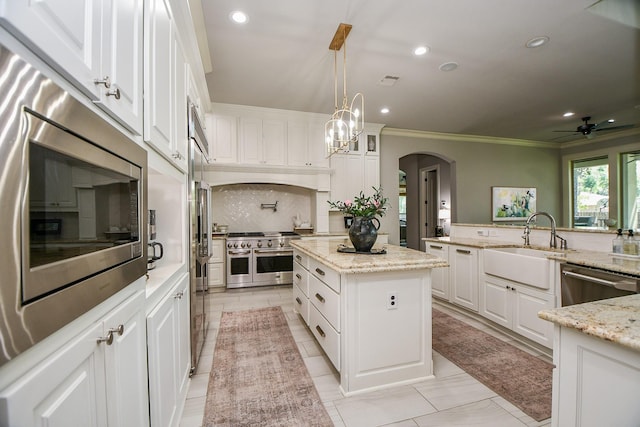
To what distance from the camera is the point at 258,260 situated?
14.4 feet

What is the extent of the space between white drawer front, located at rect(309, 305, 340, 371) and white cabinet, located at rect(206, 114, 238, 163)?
9.12ft

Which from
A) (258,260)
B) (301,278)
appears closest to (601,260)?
(301,278)

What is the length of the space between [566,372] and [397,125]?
A: 4806mm

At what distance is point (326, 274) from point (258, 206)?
321 cm

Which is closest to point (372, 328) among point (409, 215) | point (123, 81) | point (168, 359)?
point (168, 359)

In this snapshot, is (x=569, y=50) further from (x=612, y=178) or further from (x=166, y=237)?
(x=612, y=178)

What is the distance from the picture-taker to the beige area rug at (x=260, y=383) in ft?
5.35

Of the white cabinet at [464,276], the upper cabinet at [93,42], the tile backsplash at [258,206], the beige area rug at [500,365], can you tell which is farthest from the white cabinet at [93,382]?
the tile backsplash at [258,206]

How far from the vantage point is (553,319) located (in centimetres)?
90

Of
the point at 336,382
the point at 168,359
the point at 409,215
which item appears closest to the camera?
the point at 168,359

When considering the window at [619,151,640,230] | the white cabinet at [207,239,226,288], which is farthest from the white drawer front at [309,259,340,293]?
the window at [619,151,640,230]

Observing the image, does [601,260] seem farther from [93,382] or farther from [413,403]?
[93,382]

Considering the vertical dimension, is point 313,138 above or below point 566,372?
above

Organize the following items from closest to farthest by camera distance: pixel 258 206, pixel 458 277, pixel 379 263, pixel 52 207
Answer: pixel 52 207 < pixel 379 263 < pixel 458 277 < pixel 258 206
